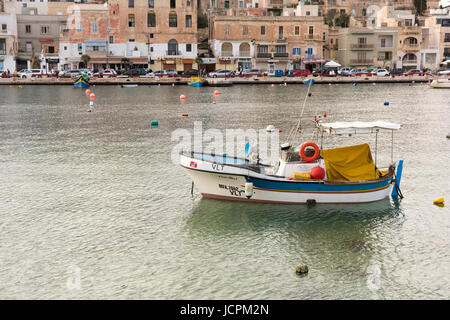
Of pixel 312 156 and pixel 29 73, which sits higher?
pixel 29 73

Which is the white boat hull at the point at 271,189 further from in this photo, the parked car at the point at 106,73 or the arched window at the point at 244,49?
the arched window at the point at 244,49

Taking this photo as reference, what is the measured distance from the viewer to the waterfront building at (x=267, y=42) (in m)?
93.4

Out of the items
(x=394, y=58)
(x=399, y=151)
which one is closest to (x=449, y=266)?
(x=399, y=151)

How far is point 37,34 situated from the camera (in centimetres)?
9731

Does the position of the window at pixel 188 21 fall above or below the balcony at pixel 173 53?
above

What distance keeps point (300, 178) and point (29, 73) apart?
7727 centimetres

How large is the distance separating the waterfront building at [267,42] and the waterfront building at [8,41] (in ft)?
105

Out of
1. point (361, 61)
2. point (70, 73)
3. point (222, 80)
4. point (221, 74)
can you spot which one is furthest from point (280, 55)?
point (70, 73)

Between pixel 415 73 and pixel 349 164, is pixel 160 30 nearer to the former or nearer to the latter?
pixel 415 73

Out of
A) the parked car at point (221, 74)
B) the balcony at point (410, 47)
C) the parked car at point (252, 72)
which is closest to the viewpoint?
the parked car at point (221, 74)

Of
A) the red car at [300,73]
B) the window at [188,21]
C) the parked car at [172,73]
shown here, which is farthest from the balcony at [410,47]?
the parked car at [172,73]

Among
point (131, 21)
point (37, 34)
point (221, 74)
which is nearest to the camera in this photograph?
point (221, 74)

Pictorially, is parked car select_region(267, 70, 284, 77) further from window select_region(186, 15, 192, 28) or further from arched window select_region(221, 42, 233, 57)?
window select_region(186, 15, 192, 28)
